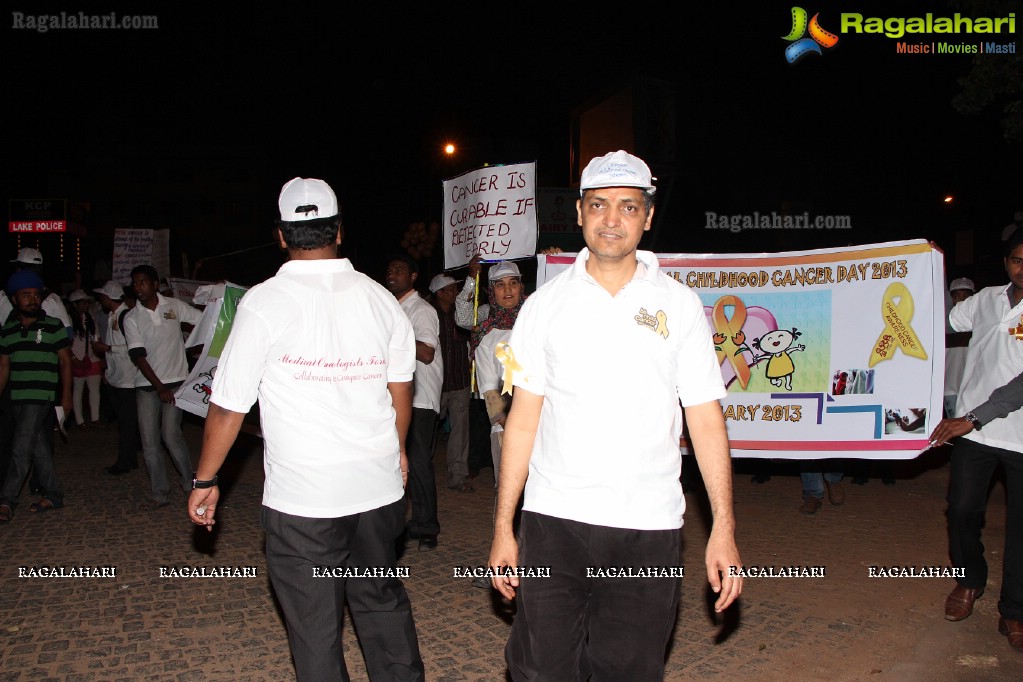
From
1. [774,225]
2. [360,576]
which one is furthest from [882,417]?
[774,225]

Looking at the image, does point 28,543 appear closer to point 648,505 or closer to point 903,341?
point 648,505

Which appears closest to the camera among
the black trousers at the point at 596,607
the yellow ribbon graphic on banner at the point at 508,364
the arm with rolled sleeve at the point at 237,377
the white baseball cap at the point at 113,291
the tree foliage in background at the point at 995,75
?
the black trousers at the point at 596,607

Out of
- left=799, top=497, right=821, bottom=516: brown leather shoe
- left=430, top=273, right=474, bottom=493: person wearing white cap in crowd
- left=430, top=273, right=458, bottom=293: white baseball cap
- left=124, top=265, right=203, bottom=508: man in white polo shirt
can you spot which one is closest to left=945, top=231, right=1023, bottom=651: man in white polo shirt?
left=799, top=497, right=821, bottom=516: brown leather shoe

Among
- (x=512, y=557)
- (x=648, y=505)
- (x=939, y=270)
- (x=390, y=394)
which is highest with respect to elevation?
(x=939, y=270)

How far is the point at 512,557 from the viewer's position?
287cm

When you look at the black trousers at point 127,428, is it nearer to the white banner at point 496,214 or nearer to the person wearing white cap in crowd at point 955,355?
the white banner at point 496,214

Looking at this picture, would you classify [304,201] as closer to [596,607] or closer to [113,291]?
[596,607]

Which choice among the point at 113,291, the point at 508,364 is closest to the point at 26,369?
the point at 113,291

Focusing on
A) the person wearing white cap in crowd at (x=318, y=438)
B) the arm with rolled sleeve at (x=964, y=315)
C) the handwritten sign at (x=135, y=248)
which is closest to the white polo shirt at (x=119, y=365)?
the handwritten sign at (x=135, y=248)

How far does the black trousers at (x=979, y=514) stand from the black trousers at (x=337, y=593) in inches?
134

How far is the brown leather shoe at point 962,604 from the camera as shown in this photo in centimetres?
496

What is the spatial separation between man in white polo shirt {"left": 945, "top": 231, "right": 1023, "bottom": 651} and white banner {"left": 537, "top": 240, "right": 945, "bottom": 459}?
43cm

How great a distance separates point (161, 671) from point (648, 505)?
3.02 meters

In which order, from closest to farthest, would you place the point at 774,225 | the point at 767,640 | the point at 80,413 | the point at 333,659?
the point at 333,659 → the point at 767,640 → the point at 80,413 → the point at 774,225
